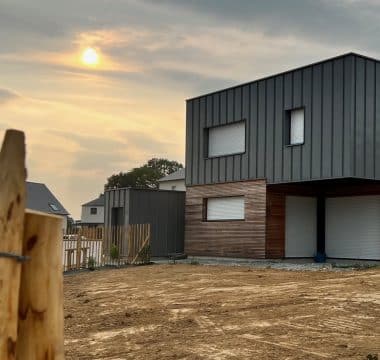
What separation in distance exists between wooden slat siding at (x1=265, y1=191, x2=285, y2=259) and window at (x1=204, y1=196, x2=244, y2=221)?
1.40 m

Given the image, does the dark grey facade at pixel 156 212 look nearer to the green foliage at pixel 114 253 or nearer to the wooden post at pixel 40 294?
the green foliage at pixel 114 253

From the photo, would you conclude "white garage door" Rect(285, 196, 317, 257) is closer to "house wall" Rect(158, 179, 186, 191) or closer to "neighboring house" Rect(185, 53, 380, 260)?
"neighboring house" Rect(185, 53, 380, 260)

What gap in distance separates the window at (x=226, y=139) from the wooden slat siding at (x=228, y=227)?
54.8 inches

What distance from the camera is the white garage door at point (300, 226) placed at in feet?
72.4

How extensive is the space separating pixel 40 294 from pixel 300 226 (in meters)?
20.6

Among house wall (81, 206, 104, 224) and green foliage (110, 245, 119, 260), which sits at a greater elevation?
house wall (81, 206, 104, 224)

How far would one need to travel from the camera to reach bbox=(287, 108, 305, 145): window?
20834mm

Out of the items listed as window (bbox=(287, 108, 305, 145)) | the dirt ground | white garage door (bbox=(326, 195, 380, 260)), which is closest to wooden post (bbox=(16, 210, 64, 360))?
the dirt ground

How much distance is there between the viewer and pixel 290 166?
2084cm

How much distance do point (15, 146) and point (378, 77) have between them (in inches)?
755

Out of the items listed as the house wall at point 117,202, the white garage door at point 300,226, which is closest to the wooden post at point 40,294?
the white garage door at point 300,226

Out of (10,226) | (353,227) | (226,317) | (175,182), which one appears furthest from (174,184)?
(10,226)

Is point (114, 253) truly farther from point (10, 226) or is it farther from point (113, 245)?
point (10, 226)

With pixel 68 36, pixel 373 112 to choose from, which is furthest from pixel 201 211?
pixel 68 36
